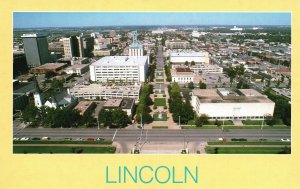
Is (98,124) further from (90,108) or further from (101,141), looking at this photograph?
(90,108)

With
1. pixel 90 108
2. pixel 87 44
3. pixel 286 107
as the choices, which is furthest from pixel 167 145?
pixel 87 44

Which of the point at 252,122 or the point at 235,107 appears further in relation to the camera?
the point at 235,107

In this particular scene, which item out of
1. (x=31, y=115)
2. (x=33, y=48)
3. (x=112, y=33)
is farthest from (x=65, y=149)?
(x=112, y=33)

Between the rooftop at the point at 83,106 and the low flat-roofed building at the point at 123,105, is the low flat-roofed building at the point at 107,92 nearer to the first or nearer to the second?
the low flat-roofed building at the point at 123,105

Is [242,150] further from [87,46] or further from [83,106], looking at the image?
[87,46]

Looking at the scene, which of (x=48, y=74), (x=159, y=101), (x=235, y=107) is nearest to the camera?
(x=235, y=107)

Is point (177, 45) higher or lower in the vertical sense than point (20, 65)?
higher

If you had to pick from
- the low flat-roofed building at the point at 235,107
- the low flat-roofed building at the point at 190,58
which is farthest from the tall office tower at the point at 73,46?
the low flat-roofed building at the point at 235,107
